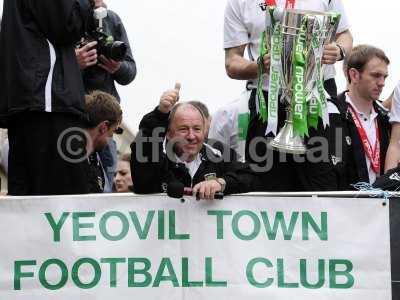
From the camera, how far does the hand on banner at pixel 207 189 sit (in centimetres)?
588

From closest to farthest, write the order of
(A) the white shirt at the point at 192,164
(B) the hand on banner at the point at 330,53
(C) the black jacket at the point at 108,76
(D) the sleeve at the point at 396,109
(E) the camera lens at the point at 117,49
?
(A) the white shirt at the point at 192,164 < (B) the hand on banner at the point at 330,53 < (E) the camera lens at the point at 117,49 < (D) the sleeve at the point at 396,109 < (C) the black jacket at the point at 108,76

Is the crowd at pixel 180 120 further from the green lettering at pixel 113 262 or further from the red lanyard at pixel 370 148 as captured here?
the green lettering at pixel 113 262

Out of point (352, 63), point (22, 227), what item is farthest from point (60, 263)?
point (352, 63)

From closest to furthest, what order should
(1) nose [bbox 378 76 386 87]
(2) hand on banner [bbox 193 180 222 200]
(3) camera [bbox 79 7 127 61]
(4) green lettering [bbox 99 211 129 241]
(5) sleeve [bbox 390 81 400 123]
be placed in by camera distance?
1. (2) hand on banner [bbox 193 180 222 200]
2. (4) green lettering [bbox 99 211 129 241]
3. (3) camera [bbox 79 7 127 61]
4. (5) sleeve [bbox 390 81 400 123]
5. (1) nose [bbox 378 76 386 87]

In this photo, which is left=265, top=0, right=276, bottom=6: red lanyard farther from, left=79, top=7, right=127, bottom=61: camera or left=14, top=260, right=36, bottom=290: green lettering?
left=14, top=260, right=36, bottom=290: green lettering

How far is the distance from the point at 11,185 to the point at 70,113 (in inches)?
22.0

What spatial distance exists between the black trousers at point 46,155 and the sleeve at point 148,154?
351 mm

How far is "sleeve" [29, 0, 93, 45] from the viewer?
5.98 m

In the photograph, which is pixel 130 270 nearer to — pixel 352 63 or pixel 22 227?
pixel 22 227

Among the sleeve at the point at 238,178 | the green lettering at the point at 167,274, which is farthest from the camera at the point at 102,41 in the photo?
the green lettering at the point at 167,274

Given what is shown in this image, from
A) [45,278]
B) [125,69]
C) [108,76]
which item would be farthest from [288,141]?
[108,76]

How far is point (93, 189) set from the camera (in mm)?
6539

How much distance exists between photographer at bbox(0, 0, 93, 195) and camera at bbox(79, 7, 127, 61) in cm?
43

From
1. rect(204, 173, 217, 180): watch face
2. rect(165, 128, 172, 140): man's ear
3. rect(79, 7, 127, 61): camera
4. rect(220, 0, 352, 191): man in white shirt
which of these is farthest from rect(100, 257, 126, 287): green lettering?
rect(79, 7, 127, 61): camera
